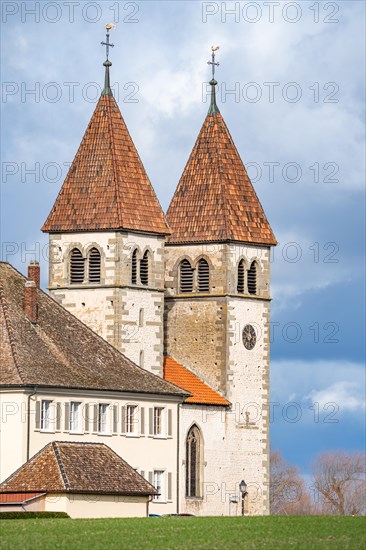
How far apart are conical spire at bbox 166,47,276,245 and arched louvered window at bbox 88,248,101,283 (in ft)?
24.7

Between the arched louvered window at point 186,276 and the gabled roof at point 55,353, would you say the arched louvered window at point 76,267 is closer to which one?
the gabled roof at point 55,353

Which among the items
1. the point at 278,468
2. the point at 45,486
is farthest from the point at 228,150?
the point at 278,468

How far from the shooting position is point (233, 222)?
12088cm

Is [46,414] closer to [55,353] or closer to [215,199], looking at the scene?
[55,353]

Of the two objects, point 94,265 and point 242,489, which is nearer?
point 242,489

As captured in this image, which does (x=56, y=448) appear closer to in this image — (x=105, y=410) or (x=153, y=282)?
(x=105, y=410)

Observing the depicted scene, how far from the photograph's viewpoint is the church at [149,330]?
104812 millimetres

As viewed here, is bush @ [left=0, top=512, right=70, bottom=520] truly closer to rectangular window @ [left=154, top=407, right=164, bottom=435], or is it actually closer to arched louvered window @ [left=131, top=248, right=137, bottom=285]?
rectangular window @ [left=154, top=407, right=164, bottom=435]

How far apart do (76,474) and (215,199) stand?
26.3 m

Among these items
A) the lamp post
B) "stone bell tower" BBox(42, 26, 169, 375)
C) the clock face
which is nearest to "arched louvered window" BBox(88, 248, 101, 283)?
"stone bell tower" BBox(42, 26, 169, 375)

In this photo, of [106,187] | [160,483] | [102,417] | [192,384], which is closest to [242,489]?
[160,483]

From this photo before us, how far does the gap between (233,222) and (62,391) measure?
801 inches

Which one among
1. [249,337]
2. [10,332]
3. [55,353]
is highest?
[249,337]

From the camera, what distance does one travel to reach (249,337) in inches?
4747
